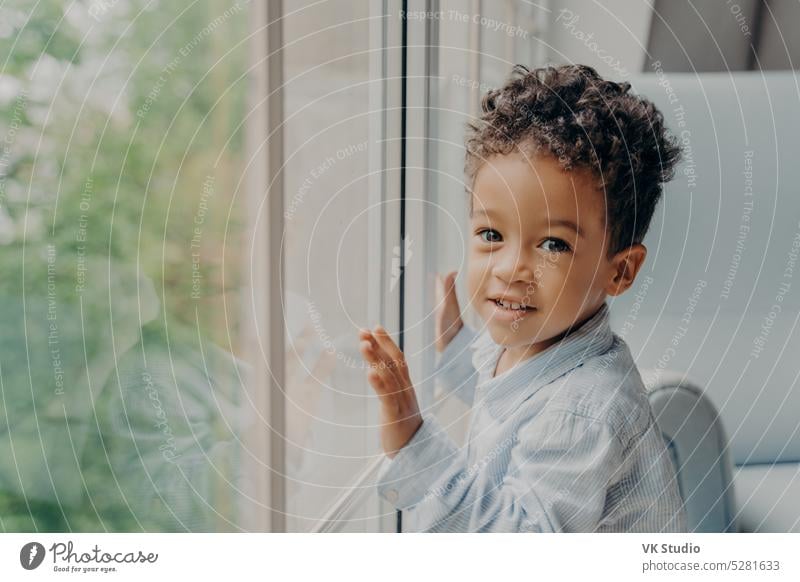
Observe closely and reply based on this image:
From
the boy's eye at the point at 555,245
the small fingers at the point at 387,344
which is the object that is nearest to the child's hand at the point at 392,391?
the small fingers at the point at 387,344

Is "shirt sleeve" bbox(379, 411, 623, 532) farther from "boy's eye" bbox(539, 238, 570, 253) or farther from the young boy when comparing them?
"boy's eye" bbox(539, 238, 570, 253)

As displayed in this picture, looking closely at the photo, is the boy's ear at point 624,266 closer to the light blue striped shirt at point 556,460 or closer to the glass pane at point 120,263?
the light blue striped shirt at point 556,460

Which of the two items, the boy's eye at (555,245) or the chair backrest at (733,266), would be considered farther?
the chair backrest at (733,266)

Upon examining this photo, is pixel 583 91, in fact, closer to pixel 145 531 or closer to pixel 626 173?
pixel 626 173

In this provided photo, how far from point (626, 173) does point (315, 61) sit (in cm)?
21

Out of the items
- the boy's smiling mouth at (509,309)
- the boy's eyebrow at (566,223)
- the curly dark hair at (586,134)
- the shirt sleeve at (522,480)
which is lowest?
the shirt sleeve at (522,480)

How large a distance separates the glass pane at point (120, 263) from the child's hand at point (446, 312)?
0.15 m

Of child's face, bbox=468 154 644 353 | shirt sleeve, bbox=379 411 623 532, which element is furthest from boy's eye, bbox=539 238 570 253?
shirt sleeve, bbox=379 411 623 532

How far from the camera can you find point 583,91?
1.54 feet

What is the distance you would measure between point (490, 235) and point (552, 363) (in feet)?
0.31

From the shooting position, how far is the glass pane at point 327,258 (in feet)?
1.53

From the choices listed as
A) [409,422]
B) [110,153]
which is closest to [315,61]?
[110,153]

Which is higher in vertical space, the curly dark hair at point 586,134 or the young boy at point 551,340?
the curly dark hair at point 586,134

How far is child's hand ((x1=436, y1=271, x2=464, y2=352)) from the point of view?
53 cm
